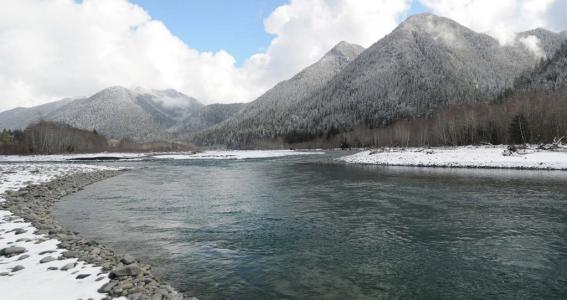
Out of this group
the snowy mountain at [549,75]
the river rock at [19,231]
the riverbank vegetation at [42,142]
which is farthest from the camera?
the snowy mountain at [549,75]

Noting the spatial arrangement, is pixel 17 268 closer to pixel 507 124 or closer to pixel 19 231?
pixel 19 231

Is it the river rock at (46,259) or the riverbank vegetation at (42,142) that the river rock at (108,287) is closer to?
the river rock at (46,259)

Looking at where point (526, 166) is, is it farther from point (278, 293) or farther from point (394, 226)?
point (278, 293)

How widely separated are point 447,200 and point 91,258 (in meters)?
22.8

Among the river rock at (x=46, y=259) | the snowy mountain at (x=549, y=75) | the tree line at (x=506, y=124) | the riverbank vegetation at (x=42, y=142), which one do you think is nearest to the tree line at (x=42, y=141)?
the riverbank vegetation at (x=42, y=142)

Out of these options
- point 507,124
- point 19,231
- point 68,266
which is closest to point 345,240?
point 68,266

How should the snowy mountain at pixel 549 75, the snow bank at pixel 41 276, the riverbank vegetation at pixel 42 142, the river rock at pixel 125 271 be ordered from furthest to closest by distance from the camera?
the snowy mountain at pixel 549 75
the riverbank vegetation at pixel 42 142
the river rock at pixel 125 271
the snow bank at pixel 41 276

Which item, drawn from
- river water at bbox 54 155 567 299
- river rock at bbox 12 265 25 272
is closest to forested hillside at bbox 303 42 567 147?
river water at bbox 54 155 567 299

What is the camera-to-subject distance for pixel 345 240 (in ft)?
54.4

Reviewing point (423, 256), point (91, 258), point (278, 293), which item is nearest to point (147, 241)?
point (91, 258)

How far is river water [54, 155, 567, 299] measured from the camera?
11414 millimetres

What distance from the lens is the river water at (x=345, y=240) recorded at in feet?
37.4

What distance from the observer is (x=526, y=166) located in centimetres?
5041

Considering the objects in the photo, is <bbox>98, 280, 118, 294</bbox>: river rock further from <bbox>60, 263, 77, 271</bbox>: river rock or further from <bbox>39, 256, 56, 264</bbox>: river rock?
<bbox>39, 256, 56, 264</bbox>: river rock
